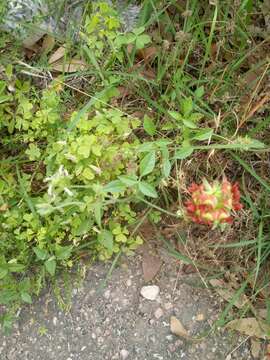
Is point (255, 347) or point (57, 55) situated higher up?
point (57, 55)

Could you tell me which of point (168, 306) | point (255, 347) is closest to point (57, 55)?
point (168, 306)

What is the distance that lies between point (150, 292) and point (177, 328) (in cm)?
16

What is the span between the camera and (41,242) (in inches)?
74.9

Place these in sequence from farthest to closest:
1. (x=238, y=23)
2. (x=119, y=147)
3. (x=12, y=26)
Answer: (x=12, y=26)
(x=238, y=23)
(x=119, y=147)

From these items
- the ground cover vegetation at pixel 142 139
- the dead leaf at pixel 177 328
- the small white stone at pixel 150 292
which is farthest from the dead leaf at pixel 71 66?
the dead leaf at pixel 177 328

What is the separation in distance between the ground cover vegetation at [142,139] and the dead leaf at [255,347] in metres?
0.10

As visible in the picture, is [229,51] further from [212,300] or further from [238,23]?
[212,300]

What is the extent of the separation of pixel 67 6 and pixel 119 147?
72 centimetres

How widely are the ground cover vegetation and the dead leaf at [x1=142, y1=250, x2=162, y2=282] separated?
0.07 meters

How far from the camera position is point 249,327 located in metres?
1.91

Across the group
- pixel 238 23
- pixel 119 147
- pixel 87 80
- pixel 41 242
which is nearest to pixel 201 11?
pixel 238 23

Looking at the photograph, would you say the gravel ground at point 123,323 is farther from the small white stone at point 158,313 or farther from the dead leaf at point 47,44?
the dead leaf at point 47,44

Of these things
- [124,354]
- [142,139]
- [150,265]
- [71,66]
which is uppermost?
[71,66]

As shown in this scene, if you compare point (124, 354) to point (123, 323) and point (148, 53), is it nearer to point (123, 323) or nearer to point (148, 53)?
point (123, 323)
